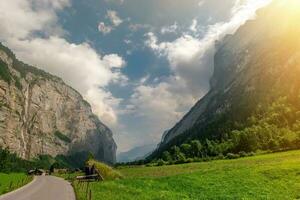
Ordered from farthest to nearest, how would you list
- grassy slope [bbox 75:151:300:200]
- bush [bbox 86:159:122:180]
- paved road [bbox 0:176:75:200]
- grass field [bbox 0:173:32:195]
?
1. bush [bbox 86:159:122:180]
2. grass field [bbox 0:173:32:195]
3. paved road [bbox 0:176:75:200]
4. grassy slope [bbox 75:151:300:200]

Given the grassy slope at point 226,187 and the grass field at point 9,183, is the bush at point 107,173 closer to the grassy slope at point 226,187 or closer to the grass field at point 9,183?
the grass field at point 9,183

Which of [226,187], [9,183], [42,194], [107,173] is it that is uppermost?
[107,173]

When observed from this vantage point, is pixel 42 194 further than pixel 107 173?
No

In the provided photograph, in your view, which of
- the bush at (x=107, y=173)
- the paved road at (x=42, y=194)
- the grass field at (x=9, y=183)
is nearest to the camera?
the paved road at (x=42, y=194)

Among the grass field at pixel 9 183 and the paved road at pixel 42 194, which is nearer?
the paved road at pixel 42 194

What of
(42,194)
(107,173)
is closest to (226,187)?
(42,194)

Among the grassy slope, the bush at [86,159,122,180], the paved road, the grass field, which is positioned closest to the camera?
the grassy slope

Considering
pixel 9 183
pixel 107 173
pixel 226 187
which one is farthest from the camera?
pixel 107 173

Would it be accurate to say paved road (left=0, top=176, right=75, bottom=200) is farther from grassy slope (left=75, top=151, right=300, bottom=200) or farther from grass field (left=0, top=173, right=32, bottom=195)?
grassy slope (left=75, top=151, right=300, bottom=200)

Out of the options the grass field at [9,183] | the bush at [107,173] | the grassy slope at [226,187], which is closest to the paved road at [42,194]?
the grass field at [9,183]

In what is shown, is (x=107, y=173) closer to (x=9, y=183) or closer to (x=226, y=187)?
(x=9, y=183)

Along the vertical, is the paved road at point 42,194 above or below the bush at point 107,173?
below

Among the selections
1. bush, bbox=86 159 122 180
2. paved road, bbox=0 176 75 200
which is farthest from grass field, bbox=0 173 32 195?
bush, bbox=86 159 122 180

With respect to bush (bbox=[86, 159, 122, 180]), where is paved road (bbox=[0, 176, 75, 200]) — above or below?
below
